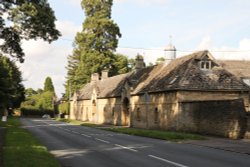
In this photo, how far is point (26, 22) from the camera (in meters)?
18.9

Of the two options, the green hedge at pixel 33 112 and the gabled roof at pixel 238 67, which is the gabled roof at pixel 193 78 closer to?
the gabled roof at pixel 238 67

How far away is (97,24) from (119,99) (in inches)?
994

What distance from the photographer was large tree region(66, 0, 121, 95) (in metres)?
73.7

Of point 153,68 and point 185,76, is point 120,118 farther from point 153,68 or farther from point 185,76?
point 185,76

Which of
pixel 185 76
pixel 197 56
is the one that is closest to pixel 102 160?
pixel 185 76

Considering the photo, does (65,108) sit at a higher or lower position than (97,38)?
lower

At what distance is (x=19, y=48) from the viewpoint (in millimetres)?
20438

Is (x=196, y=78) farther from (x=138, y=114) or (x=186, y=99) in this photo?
(x=138, y=114)

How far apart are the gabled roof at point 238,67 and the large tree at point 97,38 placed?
30927 mm

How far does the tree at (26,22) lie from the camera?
18.1 m

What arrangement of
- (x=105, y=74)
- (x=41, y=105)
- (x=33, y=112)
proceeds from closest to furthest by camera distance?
(x=105, y=74) < (x=33, y=112) < (x=41, y=105)

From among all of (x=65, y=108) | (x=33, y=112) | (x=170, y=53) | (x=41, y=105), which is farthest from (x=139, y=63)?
(x=41, y=105)

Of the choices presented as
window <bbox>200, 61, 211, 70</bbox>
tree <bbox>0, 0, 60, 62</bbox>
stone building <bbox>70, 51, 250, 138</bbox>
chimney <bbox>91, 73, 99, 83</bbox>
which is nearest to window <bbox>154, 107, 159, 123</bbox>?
stone building <bbox>70, 51, 250, 138</bbox>

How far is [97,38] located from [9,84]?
28806 mm
